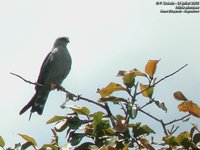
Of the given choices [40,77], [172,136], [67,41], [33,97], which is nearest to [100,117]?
[172,136]

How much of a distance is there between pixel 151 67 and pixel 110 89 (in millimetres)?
318

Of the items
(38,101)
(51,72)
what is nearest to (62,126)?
(38,101)

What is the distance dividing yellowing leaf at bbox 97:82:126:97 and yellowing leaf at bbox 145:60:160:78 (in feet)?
0.73

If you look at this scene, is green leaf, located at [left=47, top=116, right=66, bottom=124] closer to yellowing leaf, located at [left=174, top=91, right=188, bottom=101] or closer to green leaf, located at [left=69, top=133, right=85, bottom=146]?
green leaf, located at [left=69, top=133, right=85, bottom=146]

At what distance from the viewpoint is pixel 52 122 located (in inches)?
115

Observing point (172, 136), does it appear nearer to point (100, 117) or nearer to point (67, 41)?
point (100, 117)

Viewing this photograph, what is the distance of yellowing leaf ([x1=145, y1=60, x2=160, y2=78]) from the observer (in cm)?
309

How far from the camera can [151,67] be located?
3.11m

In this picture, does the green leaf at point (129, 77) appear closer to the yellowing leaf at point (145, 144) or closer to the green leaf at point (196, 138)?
the yellowing leaf at point (145, 144)

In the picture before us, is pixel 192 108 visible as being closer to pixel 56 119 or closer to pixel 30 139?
pixel 56 119

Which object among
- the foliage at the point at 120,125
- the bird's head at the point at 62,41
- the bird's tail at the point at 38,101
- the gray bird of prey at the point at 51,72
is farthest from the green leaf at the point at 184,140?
the bird's head at the point at 62,41

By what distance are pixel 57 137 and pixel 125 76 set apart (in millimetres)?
573

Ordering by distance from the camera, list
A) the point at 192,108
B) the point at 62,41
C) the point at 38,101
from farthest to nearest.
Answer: the point at 62,41 → the point at 38,101 → the point at 192,108

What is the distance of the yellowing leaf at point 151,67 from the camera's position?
10.1 ft
